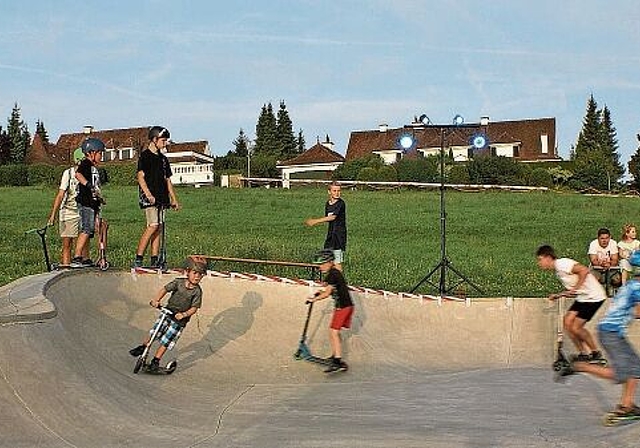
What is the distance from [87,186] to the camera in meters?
10.5

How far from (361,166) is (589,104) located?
56.8 meters

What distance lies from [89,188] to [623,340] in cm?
652

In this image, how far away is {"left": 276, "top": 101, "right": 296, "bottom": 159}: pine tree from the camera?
99.6m

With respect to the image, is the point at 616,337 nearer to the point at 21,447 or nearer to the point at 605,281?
the point at 21,447

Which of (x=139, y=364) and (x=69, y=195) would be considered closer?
(x=139, y=364)

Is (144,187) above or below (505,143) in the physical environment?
below

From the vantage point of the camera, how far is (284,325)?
10.7 meters

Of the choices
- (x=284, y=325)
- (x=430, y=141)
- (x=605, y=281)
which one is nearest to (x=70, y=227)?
(x=284, y=325)

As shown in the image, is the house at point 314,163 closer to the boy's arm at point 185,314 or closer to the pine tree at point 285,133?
the pine tree at point 285,133

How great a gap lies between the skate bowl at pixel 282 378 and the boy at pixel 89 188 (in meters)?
0.61

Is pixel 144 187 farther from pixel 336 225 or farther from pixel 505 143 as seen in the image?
pixel 505 143

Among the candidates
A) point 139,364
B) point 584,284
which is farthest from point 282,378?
point 584,284

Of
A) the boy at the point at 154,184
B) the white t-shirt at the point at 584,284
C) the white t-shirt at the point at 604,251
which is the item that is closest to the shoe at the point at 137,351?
the boy at the point at 154,184

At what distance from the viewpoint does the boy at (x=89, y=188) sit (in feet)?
34.4
